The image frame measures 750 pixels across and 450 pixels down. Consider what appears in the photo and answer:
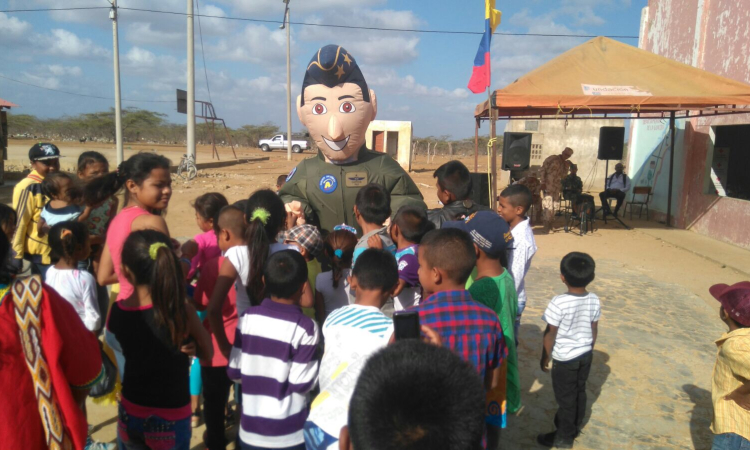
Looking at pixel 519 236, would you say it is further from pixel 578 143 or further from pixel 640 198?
pixel 578 143

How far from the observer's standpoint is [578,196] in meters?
11.2

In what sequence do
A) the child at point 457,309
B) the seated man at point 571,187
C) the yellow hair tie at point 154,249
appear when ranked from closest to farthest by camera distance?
the child at point 457,309
the yellow hair tie at point 154,249
the seated man at point 571,187

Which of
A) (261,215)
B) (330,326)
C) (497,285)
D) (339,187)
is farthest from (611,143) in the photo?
(330,326)

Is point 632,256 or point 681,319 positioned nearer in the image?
point 681,319

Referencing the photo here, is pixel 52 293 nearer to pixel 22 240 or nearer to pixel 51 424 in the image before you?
pixel 51 424

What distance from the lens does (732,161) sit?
436 inches

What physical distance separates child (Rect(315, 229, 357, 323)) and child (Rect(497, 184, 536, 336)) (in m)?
1.10

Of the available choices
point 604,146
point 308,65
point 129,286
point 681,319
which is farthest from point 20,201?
point 604,146

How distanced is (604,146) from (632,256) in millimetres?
5003

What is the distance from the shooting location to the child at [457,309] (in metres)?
1.90

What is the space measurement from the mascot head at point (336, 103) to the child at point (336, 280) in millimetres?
1441

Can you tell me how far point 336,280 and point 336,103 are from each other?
1.94 metres

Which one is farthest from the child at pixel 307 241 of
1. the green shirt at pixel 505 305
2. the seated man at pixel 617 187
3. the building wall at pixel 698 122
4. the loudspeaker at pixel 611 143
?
the loudspeaker at pixel 611 143

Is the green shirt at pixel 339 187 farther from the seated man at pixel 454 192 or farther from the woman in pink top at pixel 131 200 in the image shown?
the woman in pink top at pixel 131 200
